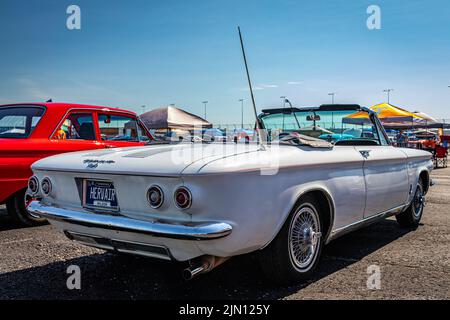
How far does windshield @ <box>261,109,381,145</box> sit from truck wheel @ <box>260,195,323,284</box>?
4.08ft

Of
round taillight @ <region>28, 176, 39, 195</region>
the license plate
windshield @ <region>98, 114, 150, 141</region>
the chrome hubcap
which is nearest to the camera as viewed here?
the license plate

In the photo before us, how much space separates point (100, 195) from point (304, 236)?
5.13ft

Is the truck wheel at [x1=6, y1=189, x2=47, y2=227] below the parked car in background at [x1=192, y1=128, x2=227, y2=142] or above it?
below

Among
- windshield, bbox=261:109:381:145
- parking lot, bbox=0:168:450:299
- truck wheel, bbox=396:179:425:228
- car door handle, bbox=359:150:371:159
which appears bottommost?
parking lot, bbox=0:168:450:299

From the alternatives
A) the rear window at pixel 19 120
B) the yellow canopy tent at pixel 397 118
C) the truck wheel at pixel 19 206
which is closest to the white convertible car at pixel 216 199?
the truck wheel at pixel 19 206

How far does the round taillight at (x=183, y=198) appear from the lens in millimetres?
2670

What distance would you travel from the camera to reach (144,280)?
347 cm

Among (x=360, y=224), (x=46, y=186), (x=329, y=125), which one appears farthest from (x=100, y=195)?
(x=329, y=125)

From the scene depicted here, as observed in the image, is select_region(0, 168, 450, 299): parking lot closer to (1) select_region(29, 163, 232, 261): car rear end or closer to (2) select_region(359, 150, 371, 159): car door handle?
(1) select_region(29, 163, 232, 261): car rear end

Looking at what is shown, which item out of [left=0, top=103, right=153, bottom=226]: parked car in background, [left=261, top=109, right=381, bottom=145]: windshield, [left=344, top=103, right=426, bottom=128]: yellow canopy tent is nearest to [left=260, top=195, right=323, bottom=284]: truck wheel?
[left=261, top=109, right=381, bottom=145]: windshield

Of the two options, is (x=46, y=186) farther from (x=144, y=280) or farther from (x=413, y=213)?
(x=413, y=213)

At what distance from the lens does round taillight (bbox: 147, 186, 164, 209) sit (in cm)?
277

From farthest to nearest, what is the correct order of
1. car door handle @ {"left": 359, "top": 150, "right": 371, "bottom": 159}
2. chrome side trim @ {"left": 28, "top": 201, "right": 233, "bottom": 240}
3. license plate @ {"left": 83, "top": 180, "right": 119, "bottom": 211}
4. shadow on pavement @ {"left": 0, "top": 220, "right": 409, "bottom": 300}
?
1. car door handle @ {"left": 359, "top": 150, "right": 371, "bottom": 159}
2. shadow on pavement @ {"left": 0, "top": 220, "right": 409, "bottom": 300}
3. license plate @ {"left": 83, "top": 180, "right": 119, "bottom": 211}
4. chrome side trim @ {"left": 28, "top": 201, "right": 233, "bottom": 240}
